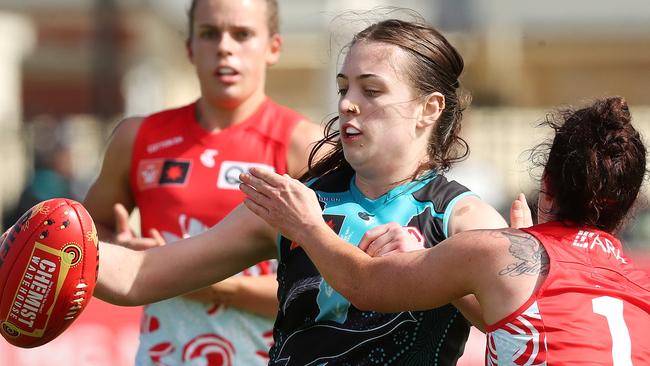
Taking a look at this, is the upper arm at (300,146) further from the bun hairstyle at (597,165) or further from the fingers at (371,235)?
the bun hairstyle at (597,165)

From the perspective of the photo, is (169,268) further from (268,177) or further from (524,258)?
(524,258)

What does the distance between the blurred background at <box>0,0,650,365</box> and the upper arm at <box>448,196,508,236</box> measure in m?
10.0

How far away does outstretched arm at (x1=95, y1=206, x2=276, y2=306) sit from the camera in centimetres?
345

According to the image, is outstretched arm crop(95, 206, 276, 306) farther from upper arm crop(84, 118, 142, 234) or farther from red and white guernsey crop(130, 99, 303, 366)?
upper arm crop(84, 118, 142, 234)

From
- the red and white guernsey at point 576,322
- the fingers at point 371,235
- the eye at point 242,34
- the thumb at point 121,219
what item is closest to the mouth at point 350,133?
the fingers at point 371,235

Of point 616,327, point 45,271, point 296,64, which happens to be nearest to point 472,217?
point 616,327

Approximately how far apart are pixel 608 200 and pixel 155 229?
2033 mm

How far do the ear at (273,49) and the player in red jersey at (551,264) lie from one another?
1.75m

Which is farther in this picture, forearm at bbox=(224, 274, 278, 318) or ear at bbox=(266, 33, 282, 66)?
ear at bbox=(266, 33, 282, 66)

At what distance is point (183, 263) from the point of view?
349 centimetres

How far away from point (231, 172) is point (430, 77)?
4.34 ft

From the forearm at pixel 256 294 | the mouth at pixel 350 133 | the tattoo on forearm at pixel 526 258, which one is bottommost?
the forearm at pixel 256 294

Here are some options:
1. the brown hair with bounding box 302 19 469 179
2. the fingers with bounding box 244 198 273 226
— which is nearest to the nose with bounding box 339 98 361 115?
the brown hair with bounding box 302 19 469 179

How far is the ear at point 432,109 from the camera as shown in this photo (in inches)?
132
